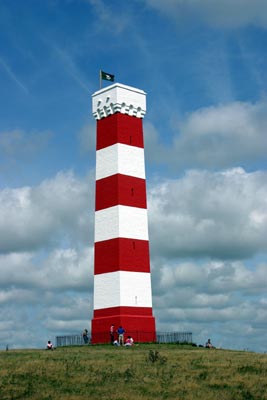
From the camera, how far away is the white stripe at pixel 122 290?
1580 inches

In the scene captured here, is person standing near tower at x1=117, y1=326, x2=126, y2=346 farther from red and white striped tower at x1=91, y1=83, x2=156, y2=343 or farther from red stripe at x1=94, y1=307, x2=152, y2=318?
red stripe at x1=94, y1=307, x2=152, y2=318

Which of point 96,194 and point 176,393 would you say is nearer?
point 176,393

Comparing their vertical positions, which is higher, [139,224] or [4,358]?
[139,224]

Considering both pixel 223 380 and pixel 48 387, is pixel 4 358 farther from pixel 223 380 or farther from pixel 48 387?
pixel 223 380

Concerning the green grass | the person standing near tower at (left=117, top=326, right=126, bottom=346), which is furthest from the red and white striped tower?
the green grass

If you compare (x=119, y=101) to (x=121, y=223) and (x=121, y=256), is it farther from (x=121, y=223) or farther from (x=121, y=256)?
(x=121, y=256)

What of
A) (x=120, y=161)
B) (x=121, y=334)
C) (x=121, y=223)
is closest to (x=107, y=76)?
(x=120, y=161)

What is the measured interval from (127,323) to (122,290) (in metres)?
2.14

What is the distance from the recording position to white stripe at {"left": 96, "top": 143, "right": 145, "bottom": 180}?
42.2 m

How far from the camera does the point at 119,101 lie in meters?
43.2

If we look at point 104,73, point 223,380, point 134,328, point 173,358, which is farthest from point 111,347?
point 104,73

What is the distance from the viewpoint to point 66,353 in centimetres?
3434

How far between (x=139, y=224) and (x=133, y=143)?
582 centimetres

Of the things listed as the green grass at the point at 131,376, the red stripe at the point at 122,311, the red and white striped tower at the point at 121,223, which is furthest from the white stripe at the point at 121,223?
the green grass at the point at 131,376
